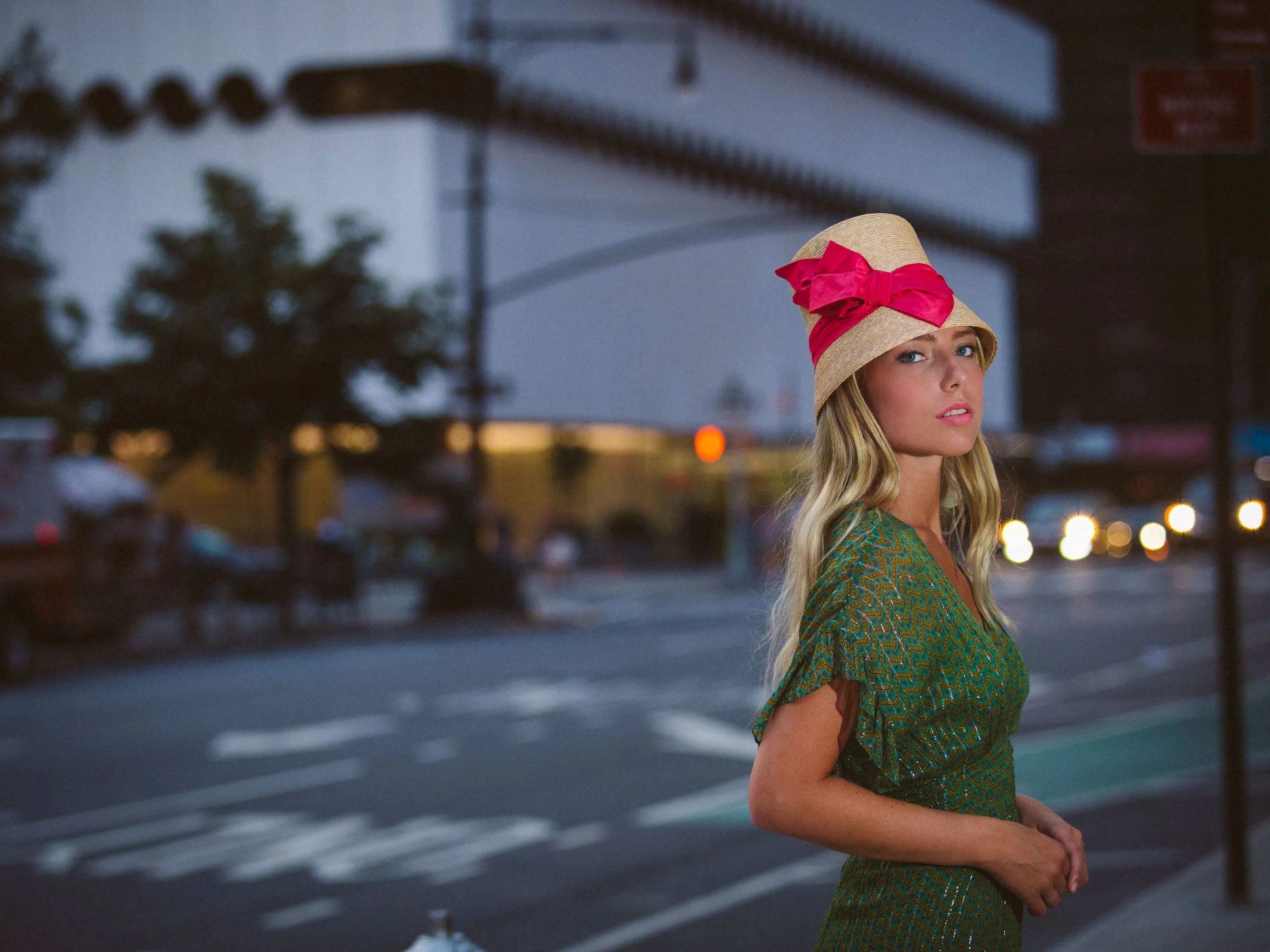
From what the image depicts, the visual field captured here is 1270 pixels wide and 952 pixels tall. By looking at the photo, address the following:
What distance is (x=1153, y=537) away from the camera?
15.6 ft

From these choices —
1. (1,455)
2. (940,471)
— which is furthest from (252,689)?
(940,471)

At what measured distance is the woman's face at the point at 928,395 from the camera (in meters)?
2.23

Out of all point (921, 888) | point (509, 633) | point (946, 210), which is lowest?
point (509, 633)

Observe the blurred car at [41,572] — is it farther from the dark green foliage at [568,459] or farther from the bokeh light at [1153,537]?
the dark green foliage at [568,459]

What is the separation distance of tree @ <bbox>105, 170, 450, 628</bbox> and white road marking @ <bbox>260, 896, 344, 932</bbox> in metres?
17.4

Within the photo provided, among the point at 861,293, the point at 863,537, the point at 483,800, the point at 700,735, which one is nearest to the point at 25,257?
the point at 700,735

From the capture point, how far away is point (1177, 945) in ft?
17.0

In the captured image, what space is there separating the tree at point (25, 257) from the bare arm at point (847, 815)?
20.3 m

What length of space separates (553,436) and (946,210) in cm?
2611

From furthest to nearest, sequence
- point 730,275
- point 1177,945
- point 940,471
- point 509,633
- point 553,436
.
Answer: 1. point 730,275
2. point 553,436
3. point 509,633
4. point 1177,945
5. point 940,471

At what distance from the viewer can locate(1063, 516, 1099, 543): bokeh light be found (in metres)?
4.14

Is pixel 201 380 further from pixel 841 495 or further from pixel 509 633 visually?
pixel 841 495

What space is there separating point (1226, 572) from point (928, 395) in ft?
12.7

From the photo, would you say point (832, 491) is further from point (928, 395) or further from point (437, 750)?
point (437, 750)
